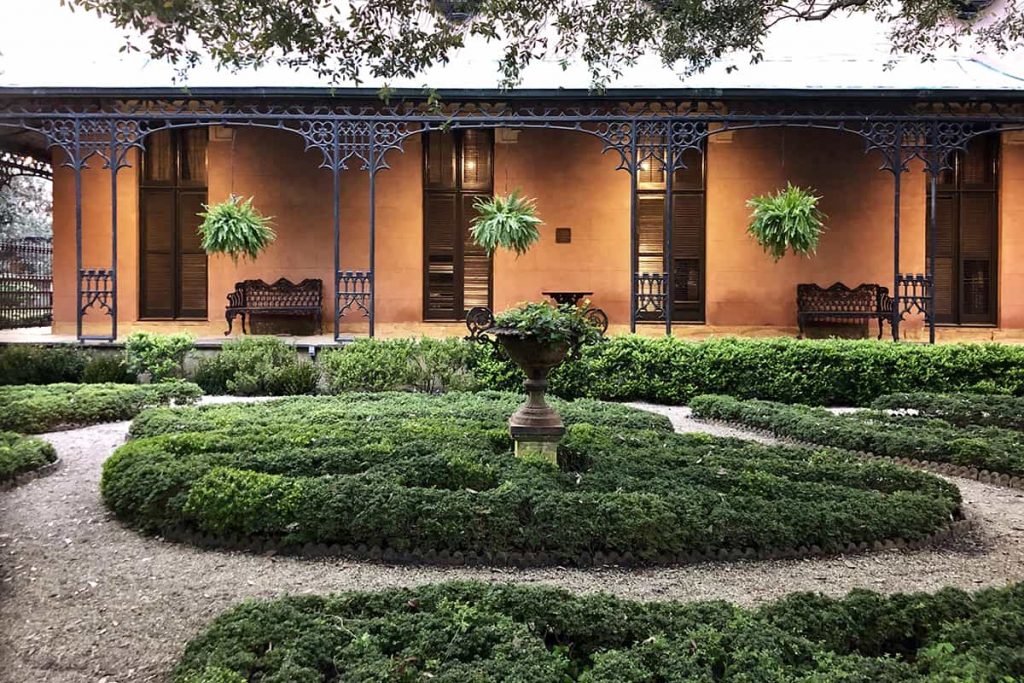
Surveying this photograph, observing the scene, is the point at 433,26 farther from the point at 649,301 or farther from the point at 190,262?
the point at 190,262

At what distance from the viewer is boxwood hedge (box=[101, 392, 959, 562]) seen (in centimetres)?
423

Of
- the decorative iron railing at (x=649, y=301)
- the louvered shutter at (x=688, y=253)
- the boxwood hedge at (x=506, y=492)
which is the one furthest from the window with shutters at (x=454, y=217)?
the boxwood hedge at (x=506, y=492)

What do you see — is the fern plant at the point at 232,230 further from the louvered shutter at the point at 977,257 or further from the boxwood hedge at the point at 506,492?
the louvered shutter at the point at 977,257

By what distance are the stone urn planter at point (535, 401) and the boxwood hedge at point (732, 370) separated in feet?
13.3

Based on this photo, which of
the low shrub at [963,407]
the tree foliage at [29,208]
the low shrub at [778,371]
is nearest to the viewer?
the low shrub at [963,407]

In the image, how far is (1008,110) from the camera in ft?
40.7

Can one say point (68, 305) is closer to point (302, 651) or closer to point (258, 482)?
point (258, 482)

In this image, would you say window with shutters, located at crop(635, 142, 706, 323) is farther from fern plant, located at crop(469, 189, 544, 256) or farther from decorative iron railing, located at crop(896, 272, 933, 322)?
decorative iron railing, located at crop(896, 272, 933, 322)

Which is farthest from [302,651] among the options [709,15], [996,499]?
[709,15]

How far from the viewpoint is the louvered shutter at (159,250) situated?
44.5ft

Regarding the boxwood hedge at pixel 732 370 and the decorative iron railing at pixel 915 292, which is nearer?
the boxwood hedge at pixel 732 370

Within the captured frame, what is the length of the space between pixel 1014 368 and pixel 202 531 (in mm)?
9767

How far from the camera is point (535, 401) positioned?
5621 mm

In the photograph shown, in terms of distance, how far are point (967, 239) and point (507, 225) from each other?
849cm
